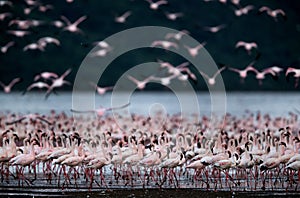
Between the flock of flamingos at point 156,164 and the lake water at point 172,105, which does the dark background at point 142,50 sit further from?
the flock of flamingos at point 156,164

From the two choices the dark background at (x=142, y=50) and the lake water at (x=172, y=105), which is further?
the dark background at (x=142, y=50)

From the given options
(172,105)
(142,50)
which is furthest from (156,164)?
(142,50)

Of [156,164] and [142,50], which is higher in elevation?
[142,50]

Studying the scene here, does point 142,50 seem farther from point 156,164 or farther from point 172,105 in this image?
point 156,164

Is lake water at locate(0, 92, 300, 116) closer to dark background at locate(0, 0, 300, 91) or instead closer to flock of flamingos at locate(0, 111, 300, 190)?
dark background at locate(0, 0, 300, 91)

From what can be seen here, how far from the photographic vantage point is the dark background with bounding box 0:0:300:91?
3014 inches

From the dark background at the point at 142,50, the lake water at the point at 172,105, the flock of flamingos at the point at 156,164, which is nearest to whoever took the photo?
the flock of flamingos at the point at 156,164

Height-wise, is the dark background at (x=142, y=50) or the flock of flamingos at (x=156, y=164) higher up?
the dark background at (x=142, y=50)

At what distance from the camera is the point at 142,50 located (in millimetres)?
78938

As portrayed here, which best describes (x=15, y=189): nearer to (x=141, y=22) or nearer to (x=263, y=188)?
(x=263, y=188)

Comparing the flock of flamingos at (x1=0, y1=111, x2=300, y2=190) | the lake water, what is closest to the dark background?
the lake water

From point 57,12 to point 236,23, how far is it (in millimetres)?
19905

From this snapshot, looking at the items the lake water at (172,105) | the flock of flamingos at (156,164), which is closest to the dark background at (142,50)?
the lake water at (172,105)

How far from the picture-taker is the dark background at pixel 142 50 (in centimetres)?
7656
